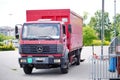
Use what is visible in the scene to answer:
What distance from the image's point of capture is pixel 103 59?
15.2 m

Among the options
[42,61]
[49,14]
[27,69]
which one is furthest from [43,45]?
[49,14]

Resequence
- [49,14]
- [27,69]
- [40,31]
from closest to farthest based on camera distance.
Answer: [40,31] < [27,69] < [49,14]

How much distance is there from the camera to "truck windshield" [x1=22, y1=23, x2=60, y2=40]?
19.0 m

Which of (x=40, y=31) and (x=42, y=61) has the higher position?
(x=40, y=31)

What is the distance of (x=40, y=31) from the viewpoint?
62.8ft

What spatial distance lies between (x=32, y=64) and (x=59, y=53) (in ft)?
4.40

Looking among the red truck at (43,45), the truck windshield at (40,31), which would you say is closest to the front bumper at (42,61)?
the red truck at (43,45)

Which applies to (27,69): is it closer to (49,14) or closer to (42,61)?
(42,61)

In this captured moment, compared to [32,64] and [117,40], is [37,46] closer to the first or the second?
[32,64]

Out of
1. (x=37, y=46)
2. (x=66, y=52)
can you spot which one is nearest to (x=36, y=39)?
(x=37, y=46)

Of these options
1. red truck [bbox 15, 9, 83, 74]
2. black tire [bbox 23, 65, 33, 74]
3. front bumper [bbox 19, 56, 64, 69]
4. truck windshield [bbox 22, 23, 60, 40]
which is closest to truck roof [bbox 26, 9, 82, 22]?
red truck [bbox 15, 9, 83, 74]

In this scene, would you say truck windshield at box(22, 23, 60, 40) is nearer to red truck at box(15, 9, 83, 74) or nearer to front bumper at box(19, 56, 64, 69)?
red truck at box(15, 9, 83, 74)

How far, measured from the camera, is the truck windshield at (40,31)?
62.4 ft

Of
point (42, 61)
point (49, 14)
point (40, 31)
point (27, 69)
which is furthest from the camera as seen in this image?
point (49, 14)
